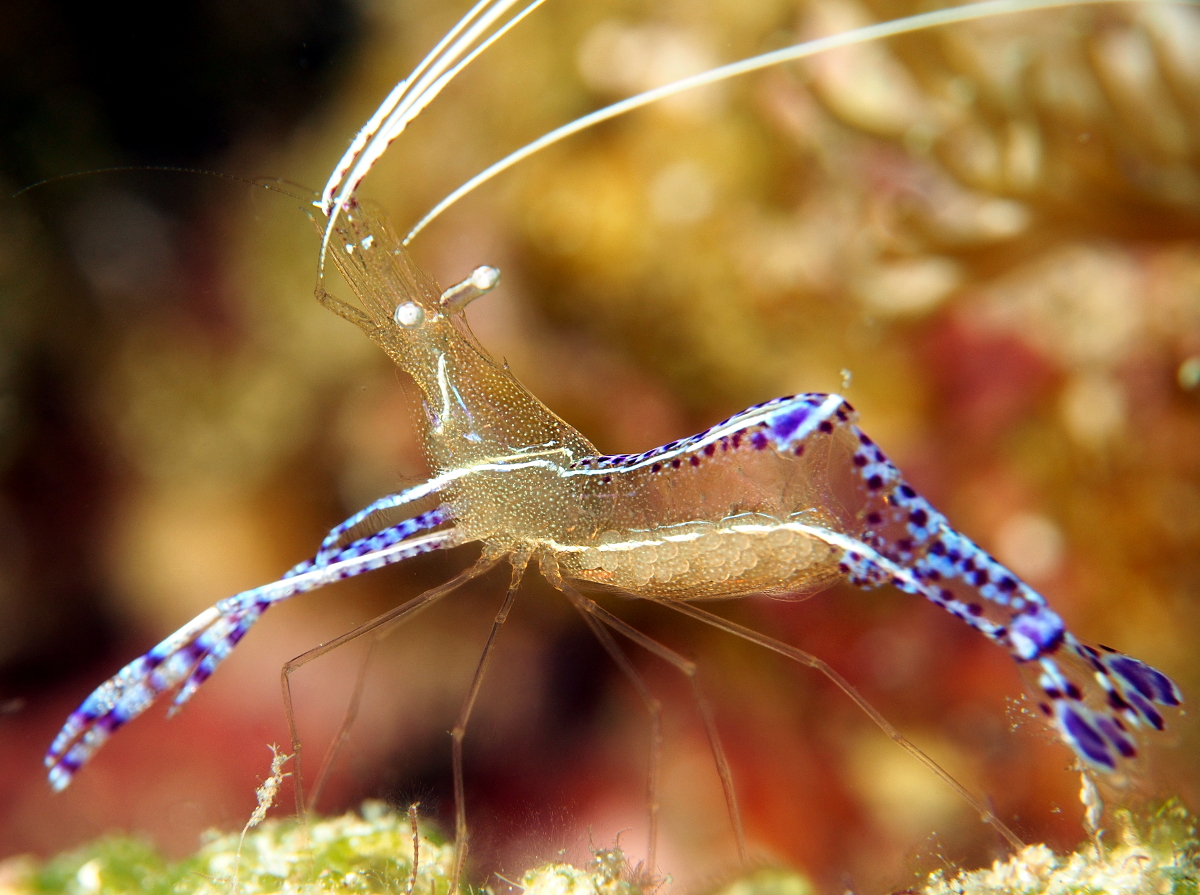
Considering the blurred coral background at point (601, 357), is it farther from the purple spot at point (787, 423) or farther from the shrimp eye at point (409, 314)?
the purple spot at point (787, 423)

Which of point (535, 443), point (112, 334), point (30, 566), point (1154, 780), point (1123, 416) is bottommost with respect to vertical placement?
point (1154, 780)

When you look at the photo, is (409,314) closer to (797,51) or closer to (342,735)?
(797,51)

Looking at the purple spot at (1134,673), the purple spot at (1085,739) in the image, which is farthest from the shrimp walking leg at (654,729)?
the purple spot at (1134,673)

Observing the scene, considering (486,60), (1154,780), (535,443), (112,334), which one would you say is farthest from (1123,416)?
(112,334)

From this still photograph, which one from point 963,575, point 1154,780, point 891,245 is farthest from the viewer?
point 891,245

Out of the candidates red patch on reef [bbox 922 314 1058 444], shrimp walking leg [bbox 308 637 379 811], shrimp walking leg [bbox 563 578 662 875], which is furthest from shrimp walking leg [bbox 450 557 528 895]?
red patch on reef [bbox 922 314 1058 444]

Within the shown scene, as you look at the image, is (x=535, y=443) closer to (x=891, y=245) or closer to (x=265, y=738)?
(x=265, y=738)
